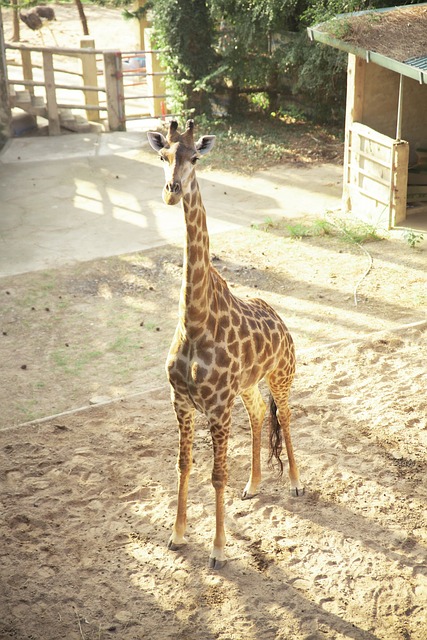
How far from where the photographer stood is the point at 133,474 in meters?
6.87

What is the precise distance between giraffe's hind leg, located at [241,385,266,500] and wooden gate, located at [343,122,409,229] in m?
6.25

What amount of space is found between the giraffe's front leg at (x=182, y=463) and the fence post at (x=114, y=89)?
42.2 feet

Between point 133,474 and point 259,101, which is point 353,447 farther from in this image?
point 259,101

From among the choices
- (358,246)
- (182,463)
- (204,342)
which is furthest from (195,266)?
(358,246)

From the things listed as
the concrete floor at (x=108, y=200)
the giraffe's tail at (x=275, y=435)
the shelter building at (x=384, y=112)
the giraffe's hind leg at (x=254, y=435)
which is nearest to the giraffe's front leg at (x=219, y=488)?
the giraffe's hind leg at (x=254, y=435)

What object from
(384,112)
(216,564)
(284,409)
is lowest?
(216,564)

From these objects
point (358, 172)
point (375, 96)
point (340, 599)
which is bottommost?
point (340, 599)

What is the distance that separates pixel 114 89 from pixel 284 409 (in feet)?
41.2

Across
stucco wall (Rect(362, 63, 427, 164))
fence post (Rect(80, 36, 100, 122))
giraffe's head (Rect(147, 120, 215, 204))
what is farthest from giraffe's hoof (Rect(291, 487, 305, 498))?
fence post (Rect(80, 36, 100, 122))

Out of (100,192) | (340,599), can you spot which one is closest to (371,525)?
(340,599)

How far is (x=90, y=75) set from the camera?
1808 cm

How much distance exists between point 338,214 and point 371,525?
7384 mm

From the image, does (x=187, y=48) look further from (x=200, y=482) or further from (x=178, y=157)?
(x=178, y=157)

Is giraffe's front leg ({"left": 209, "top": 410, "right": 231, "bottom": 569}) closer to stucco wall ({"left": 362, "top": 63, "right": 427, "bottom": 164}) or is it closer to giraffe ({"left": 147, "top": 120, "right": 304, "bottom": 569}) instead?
giraffe ({"left": 147, "top": 120, "right": 304, "bottom": 569})
